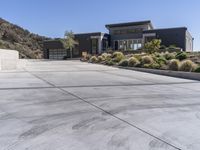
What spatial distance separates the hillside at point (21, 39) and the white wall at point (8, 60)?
36.2 metres

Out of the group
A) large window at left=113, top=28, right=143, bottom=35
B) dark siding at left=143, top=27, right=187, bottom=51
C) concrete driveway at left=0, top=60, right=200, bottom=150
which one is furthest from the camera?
large window at left=113, top=28, right=143, bottom=35

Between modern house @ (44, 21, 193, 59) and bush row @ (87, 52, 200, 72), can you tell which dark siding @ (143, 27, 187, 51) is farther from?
bush row @ (87, 52, 200, 72)

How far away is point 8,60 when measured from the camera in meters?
22.8

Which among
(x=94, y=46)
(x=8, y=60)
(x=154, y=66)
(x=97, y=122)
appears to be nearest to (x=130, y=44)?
(x=94, y=46)

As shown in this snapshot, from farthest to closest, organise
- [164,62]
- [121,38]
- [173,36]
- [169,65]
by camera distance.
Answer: [121,38], [173,36], [164,62], [169,65]

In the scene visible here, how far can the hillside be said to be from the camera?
6248 cm

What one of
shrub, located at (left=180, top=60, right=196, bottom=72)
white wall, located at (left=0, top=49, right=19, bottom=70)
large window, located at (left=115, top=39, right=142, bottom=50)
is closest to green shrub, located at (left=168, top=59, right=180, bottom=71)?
shrub, located at (left=180, top=60, right=196, bottom=72)

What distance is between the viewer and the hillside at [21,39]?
205ft

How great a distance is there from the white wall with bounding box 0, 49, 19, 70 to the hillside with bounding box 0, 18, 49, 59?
119ft

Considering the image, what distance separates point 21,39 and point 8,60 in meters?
48.4

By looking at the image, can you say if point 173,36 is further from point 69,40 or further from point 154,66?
point 154,66

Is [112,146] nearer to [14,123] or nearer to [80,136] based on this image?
[80,136]

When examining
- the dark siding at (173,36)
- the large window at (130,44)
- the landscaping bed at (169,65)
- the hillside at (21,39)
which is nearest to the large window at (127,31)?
the large window at (130,44)

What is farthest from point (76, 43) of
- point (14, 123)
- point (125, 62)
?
point (14, 123)
